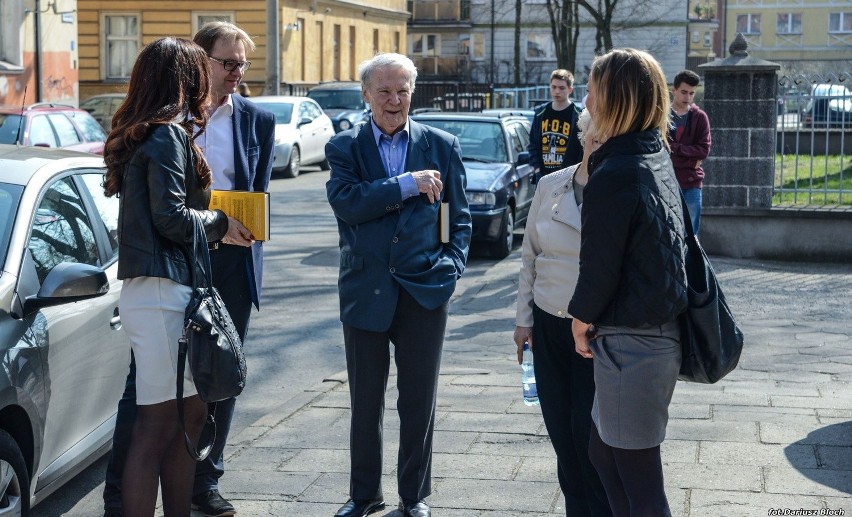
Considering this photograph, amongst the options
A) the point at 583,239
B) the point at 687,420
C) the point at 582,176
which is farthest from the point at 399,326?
the point at 687,420

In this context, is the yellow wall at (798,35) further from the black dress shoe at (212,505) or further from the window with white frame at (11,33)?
the black dress shoe at (212,505)

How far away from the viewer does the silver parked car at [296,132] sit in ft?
76.4

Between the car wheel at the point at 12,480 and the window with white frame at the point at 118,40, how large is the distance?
3707 cm

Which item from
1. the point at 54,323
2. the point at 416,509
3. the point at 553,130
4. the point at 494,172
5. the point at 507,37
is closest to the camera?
the point at 54,323

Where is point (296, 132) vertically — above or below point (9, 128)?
above

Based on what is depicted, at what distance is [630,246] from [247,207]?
1.69 m

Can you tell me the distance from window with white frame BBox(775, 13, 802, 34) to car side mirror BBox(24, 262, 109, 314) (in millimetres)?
80905

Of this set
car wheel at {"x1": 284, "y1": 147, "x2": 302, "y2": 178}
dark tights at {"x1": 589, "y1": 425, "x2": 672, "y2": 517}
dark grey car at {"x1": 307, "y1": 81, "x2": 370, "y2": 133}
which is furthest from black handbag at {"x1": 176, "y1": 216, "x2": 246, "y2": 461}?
dark grey car at {"x1": 307, "y1": 81, "x2": 370, "y2": 133}

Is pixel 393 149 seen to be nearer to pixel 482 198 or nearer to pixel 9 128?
pixel 482 198

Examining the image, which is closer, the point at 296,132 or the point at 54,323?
the point at 54,323

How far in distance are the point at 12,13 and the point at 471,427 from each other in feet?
80.0

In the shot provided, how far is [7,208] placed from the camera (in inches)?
187

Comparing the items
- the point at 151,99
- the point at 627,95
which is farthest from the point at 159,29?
the point at 627,95

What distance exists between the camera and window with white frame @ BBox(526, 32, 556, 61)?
209ft
